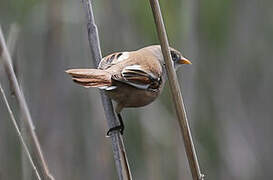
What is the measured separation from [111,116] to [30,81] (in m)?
1.49

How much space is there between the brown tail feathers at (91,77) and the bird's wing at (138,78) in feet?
0.35

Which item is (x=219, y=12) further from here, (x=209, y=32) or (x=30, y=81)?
(x=30, y=81)

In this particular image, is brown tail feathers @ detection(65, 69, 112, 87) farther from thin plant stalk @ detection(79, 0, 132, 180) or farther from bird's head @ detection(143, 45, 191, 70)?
bird's head @ detection(143, 45, 191, 70)

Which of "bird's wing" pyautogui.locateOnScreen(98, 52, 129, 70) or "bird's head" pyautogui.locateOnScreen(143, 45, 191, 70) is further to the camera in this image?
"bird's head" pyautogui.locateOnScreen(143, 45, 191, 70)

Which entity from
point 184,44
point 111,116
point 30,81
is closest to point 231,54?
point 184,44

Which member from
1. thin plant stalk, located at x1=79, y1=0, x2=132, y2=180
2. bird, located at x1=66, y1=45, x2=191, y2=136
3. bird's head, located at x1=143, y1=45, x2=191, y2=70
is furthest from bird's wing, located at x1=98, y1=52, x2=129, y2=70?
bird's head, located at x1=143, y1=45, x2=191, y2=70

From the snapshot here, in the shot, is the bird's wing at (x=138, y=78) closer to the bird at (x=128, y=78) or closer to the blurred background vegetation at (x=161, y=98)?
the bird at (x=128, y=78)

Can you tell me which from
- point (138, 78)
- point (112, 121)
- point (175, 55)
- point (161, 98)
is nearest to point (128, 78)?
point (138, 78)

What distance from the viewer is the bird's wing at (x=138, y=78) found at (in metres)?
2.81

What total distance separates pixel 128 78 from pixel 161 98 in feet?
4.61

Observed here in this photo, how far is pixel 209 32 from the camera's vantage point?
4008 millimetres

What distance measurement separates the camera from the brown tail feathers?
234 centimetres

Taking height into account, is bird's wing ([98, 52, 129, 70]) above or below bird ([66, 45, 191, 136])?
above

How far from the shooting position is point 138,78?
2943mm
